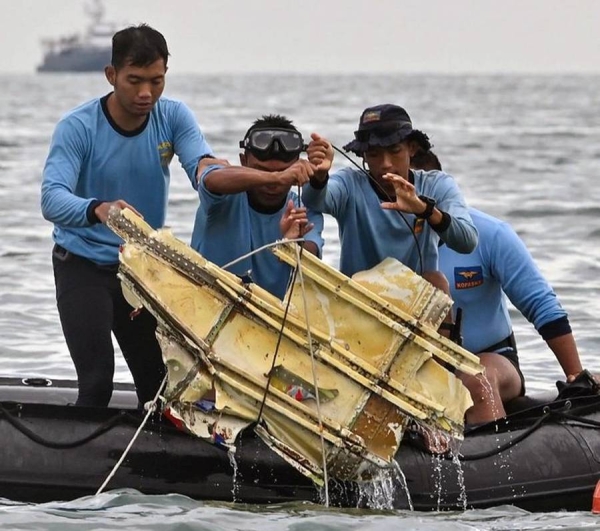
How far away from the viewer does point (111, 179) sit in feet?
24.2

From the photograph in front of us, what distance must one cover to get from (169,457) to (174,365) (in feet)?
1.87

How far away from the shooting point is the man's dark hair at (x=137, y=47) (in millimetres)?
7152

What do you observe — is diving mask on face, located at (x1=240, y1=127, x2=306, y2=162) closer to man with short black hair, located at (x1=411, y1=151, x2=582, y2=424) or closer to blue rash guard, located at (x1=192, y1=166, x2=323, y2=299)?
blue rash guard, located at (x1=192, y1=166, x2=323, y2=299)

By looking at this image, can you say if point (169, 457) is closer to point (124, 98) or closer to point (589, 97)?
point (124, 98)

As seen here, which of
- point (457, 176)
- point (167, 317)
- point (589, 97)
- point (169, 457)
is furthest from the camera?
point (589, 97)

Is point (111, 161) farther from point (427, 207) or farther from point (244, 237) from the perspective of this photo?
point (427, 207)

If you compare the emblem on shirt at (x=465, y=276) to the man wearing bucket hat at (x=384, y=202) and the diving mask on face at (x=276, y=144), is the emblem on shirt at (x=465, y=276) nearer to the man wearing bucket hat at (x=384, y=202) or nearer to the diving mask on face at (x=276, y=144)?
the man wearing bucket hat at (x=384, y=202)

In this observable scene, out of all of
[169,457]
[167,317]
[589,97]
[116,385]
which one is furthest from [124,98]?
[589,97]

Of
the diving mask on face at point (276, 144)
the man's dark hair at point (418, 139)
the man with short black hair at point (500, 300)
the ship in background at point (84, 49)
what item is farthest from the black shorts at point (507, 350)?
the ship in background at point (84, 49)

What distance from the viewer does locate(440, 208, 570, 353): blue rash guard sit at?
26.5 ft

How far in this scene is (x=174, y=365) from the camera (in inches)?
266

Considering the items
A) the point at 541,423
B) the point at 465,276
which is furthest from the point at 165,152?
the point at 541,423

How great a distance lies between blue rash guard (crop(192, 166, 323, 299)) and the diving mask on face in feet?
0.79

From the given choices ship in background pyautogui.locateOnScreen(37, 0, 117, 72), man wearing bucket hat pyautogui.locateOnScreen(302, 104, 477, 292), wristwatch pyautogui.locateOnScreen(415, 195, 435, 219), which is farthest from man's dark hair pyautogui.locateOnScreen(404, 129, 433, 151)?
ship in background pyautogui.locateOnScreen(37, 0, 117, 72)
